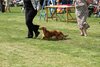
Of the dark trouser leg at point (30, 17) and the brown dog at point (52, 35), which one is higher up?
the dark trouser leg at point (30, 17)

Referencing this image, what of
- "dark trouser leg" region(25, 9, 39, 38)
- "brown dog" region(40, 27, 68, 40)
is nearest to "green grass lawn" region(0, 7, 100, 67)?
"brown dog" region(40, 27, 68, 40)

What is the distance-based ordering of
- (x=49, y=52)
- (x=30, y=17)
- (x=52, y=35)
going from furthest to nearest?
(x=52, y=35)
(x=30, y=17)
(x=49, y=52)

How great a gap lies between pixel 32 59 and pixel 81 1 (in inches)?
199

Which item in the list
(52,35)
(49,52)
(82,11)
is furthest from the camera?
(82,11)

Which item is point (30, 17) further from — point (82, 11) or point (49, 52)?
point (49, 52)

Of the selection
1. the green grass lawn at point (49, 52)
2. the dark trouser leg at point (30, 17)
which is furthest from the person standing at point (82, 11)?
the dark trouser leg at point (30, 17)

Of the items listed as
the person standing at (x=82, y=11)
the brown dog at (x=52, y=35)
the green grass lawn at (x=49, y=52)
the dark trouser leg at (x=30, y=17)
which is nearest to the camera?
the green grass lawn at (x=49, y=52)

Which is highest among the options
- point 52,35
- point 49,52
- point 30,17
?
point 30,17

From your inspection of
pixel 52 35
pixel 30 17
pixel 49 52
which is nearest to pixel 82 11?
pixel 52 35

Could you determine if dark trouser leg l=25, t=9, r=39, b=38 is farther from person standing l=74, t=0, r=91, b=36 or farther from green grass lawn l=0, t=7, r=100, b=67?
person standing l=74, t=0, r=91, b=36

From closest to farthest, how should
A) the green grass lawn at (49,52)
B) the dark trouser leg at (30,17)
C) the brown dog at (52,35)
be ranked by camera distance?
the green grass lawn at (49,52), the dark trouser leg at (30,17), the brown dog at (52,35)

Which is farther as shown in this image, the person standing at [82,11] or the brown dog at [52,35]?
the person standing at [82,11]

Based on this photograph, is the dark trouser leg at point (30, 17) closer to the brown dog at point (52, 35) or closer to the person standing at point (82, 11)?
the brown dog at point (52, 35)

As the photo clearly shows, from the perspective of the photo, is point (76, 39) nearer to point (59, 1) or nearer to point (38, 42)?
point (38, 42)
